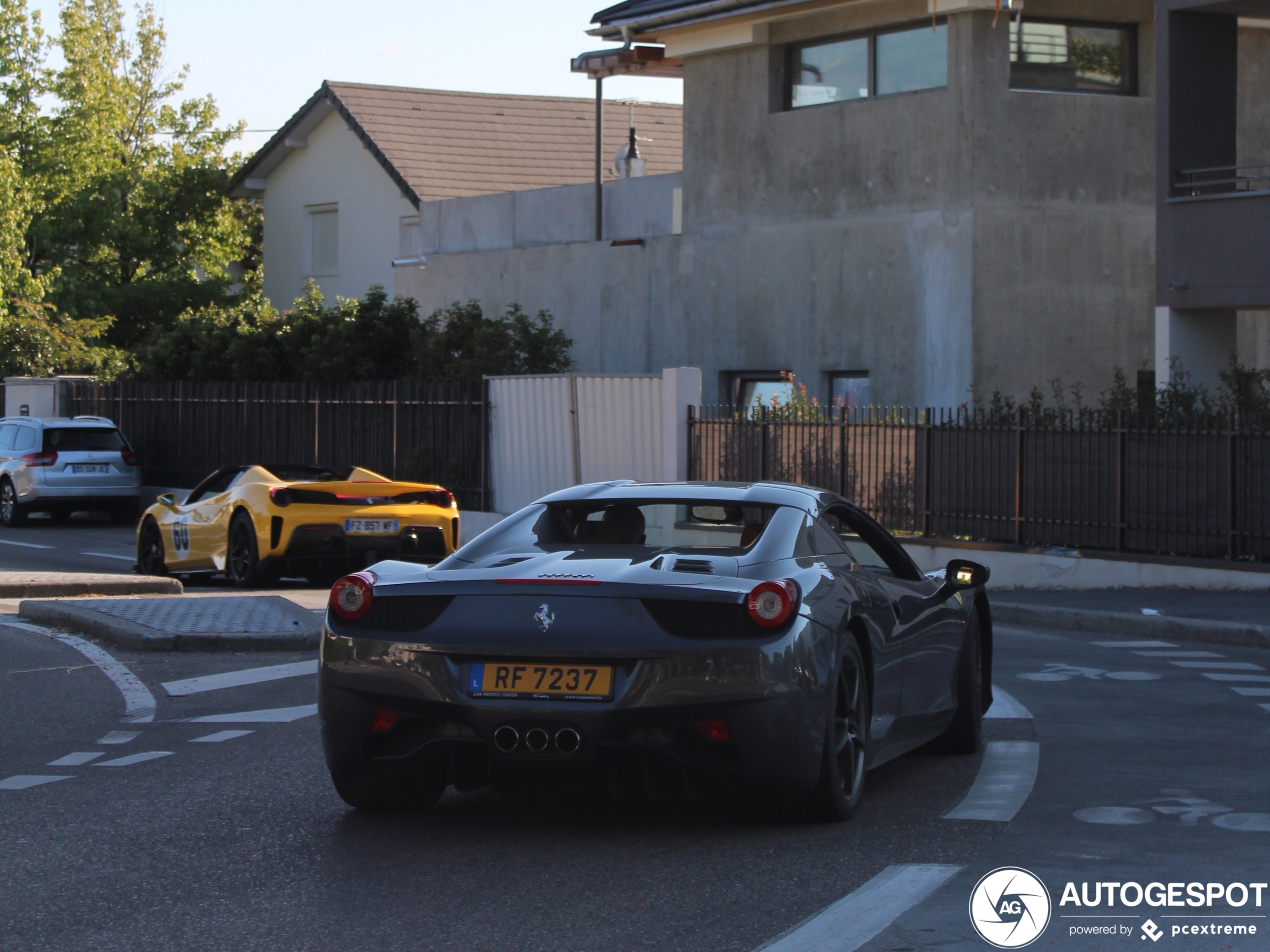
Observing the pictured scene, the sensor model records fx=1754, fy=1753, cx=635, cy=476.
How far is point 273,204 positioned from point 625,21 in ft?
59.9

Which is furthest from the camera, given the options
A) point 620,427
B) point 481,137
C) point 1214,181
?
point 481,137

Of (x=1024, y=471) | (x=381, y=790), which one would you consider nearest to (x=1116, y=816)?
(x=381, y=790)

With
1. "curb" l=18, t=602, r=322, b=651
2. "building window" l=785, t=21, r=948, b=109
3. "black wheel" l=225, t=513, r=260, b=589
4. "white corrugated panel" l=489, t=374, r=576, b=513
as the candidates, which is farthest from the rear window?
"curb" l=18, t=602, r=322, b=651

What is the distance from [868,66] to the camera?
78.0ft

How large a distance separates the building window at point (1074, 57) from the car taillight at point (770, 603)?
17872 mm

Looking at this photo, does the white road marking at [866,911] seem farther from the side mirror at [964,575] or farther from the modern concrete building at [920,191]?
the modern concrete building at [920,191]

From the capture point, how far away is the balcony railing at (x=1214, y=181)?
1927cm

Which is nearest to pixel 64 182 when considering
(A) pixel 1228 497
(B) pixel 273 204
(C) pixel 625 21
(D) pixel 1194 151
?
(B) pixel 273 204

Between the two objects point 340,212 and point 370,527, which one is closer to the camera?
point 370,527

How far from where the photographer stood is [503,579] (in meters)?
6.14

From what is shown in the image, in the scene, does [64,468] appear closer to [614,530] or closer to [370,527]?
[370,527]

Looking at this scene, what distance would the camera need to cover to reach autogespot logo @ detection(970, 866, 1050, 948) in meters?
4.85

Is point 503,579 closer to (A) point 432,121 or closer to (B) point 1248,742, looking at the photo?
(B) point 1248,742

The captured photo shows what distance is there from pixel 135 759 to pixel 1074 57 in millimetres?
18274
